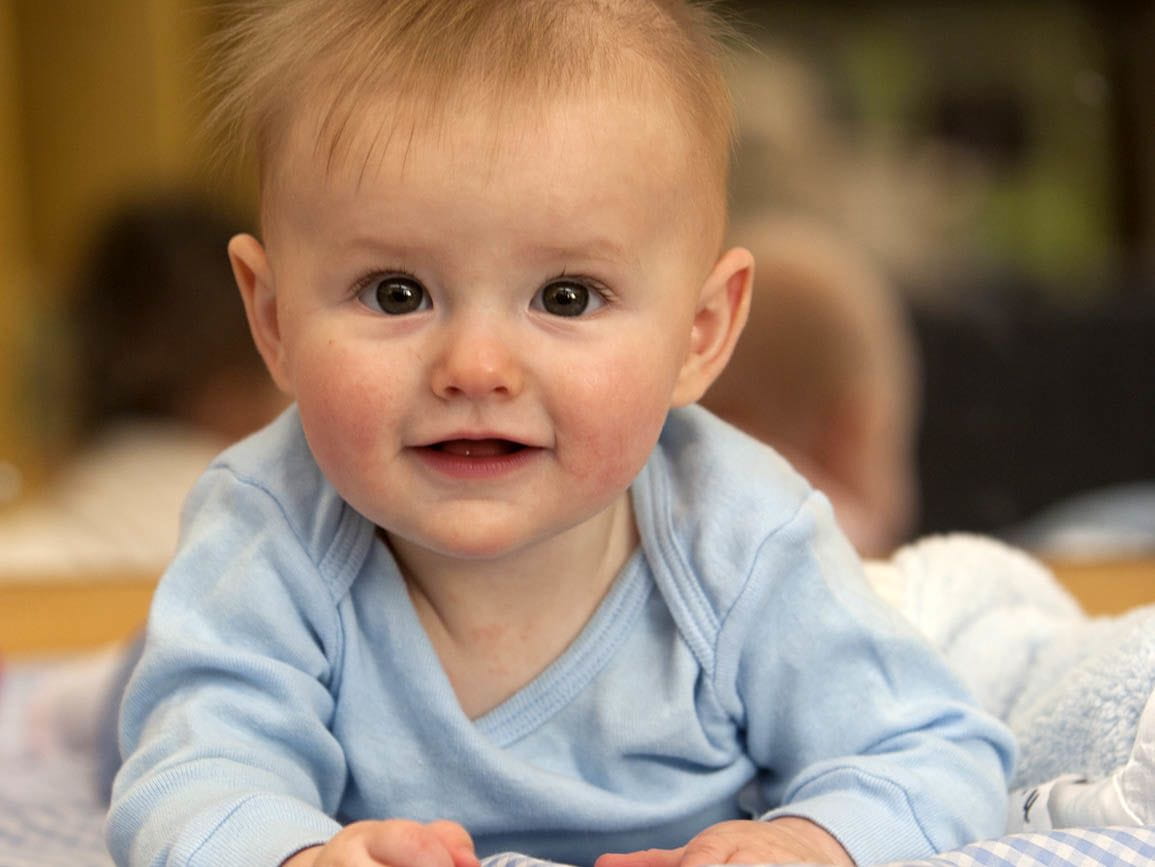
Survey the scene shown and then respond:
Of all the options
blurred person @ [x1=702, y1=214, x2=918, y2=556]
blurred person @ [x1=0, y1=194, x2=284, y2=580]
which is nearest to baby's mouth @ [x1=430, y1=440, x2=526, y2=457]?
blurred person @ [x1=702, y1=214, x2=918, y2=556]

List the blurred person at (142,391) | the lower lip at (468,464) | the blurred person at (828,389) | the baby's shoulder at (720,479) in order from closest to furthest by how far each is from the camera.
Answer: the lower lip at (468,464)
the baby's shoulder at (720,479)
the blurred person at (828,389)
the blurred person at (142,391)

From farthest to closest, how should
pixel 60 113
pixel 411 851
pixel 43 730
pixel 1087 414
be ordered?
pixel 1087 414
pixel 60 113
pixel 43 730
pixel 411 851

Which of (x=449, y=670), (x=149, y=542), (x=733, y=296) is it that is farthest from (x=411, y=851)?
(x=149, y=542)

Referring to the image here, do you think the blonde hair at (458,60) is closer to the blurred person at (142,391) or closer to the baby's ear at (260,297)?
the baby's ear at (260,297)

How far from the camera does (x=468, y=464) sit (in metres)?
0.64

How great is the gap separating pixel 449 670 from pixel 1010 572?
15.9 inches

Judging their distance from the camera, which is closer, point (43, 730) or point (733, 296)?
point (733, 296)

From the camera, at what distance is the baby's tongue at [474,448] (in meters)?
0.65

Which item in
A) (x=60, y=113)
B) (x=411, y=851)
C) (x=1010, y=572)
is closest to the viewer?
(x=411, y=851)

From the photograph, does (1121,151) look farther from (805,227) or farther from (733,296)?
(733,296)

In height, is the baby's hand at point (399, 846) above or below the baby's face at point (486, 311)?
below

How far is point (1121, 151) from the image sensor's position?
206 centimetres

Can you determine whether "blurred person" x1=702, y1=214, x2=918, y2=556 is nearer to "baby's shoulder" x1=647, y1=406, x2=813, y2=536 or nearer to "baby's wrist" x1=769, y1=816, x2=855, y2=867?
"baby's shoulder" x1=647, y1=406, x2=813, y2=536

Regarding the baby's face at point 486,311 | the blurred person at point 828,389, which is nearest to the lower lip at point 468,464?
the baby's face at point 486,311
